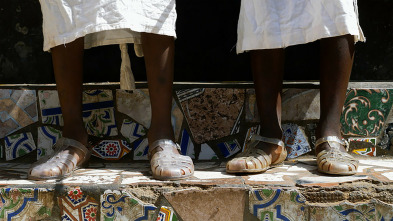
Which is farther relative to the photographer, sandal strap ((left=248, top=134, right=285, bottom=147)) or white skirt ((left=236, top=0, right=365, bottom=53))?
sandal strap ((left=248, top=134, right=285, bottom=147))

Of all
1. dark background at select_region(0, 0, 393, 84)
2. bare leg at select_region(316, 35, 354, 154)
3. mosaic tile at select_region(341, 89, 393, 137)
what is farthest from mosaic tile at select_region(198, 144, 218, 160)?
dark background at select_region(0, 0, 393, 84)

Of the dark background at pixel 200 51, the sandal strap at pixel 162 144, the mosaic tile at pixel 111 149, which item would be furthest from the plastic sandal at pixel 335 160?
the dark background at pixel 200 51

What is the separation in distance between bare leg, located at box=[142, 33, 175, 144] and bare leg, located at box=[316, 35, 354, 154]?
0.59 m

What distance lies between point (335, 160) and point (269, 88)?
14.4 inches

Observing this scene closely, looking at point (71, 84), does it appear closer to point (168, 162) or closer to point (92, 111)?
point (92, 111)

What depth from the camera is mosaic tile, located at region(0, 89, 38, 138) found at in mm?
1888

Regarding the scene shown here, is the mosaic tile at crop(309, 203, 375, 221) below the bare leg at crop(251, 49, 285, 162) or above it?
below

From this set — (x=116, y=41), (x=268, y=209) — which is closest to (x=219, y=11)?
(x=116, y=41)

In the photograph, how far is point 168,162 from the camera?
4.80ft

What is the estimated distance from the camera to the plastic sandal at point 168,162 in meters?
1.42

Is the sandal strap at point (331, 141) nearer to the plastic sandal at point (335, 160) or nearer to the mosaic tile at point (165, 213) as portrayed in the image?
the plastic sandal at point (335, 160)

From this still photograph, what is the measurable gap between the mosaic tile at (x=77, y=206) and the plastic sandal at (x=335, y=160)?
791 millimetres

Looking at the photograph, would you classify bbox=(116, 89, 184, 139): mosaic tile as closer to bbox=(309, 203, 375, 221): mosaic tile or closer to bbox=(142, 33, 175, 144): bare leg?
bbox=(142, 33, 175, 144): bare leg

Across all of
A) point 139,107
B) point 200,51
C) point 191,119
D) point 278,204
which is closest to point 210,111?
point 191,119
